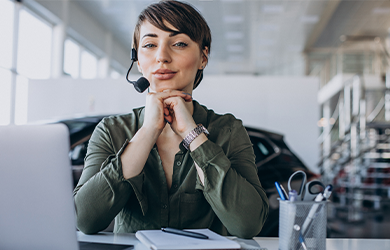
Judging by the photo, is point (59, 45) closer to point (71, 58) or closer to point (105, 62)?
point (71, 58)

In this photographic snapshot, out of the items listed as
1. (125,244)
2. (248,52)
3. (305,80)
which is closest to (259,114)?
(305,80)

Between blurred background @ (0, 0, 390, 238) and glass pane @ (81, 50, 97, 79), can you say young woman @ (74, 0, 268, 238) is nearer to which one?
blurred background @ (0, 0, 390, 238)

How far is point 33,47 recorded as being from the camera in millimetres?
7043

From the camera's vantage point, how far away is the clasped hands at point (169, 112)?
1020mm

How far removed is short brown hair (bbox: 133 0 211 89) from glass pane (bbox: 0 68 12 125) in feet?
18.2

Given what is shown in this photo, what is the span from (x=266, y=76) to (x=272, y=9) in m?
5.35

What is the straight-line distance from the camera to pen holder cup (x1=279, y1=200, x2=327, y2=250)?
684 millimetres

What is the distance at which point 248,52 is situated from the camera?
12391 mm

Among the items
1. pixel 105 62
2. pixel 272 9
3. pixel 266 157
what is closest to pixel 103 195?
pixel 266 157

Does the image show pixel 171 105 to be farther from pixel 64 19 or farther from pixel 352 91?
pixel 64 19

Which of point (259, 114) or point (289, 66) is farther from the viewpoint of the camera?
point (289, 66)

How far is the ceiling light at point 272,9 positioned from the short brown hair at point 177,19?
786 cm

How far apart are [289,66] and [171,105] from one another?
13.7 m

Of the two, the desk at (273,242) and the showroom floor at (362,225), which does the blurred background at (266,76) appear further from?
the desk at (273,242)
